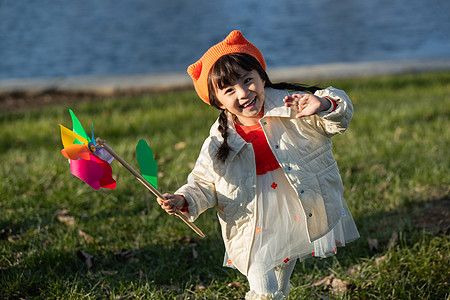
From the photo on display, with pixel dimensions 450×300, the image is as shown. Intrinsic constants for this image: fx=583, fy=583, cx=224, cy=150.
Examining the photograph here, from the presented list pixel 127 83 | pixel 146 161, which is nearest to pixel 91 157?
pixel 146 161

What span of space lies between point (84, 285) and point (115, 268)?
0.30 meters

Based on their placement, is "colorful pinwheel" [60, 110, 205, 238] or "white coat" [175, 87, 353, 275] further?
"white coat" [175, 87, 353, 275]

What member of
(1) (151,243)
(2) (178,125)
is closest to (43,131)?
(2) (178,125)

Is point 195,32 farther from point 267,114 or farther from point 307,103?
point 307,103

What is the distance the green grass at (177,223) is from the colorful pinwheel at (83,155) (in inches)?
36.4

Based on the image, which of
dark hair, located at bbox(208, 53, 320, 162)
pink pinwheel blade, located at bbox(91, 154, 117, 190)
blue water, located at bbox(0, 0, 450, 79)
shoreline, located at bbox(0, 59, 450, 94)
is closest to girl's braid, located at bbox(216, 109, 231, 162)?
dark hair, located at bbox(208, 53, 320, 162)

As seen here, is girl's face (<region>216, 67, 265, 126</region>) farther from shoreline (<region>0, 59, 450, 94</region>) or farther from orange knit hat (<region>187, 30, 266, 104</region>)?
shoreline (<region>0, 59, 450, 94</region>)

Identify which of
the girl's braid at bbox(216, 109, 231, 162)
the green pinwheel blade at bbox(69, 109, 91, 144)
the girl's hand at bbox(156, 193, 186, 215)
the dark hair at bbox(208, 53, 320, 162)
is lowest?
the girl's hand at bbox(156, 193, 186, 215)

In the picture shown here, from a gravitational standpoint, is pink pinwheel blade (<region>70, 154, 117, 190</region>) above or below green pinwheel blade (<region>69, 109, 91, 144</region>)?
below

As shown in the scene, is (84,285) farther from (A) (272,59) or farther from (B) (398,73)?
(A) (272,59)

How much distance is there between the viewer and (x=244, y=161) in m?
2.77

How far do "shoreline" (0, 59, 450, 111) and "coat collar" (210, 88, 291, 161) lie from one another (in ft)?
19.9

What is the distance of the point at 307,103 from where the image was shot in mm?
2604

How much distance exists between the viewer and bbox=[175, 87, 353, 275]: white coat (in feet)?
9.02
